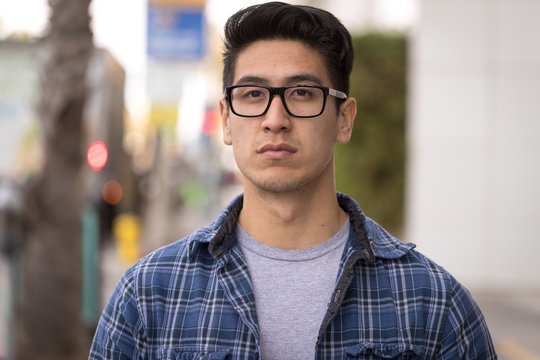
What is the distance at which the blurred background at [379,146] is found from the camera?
22.8ft

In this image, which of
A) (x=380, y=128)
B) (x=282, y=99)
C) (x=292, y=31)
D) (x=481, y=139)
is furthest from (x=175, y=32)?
(x=282, y=99)

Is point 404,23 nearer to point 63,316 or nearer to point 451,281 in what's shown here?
point 63,316

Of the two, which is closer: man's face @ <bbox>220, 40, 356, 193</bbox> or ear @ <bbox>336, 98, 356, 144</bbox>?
man's face @ <bbox>220, 40, 356, 193</bbox>

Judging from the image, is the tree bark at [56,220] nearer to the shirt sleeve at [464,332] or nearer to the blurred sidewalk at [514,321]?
the blurred sidewalk at [514,321]

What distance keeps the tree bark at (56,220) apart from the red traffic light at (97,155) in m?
9.94

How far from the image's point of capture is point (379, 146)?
1402cm

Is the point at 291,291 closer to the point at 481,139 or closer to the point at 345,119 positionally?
the point at 345,119

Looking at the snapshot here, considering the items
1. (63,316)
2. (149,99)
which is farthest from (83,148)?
(149,99)

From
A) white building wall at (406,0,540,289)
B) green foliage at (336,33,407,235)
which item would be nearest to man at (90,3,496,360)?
white building wall at (406,0,540,289)

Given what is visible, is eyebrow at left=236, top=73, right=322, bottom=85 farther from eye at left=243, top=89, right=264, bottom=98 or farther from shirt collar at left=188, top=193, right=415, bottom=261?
shirt collar at left=188, top=193, right=415, bottom=261

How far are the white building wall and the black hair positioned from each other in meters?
10.5

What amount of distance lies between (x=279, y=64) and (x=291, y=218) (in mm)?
509

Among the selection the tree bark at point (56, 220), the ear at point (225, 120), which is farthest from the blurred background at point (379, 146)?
the ear at point (225, 120)

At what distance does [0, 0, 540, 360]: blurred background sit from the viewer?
6953 millimetres
